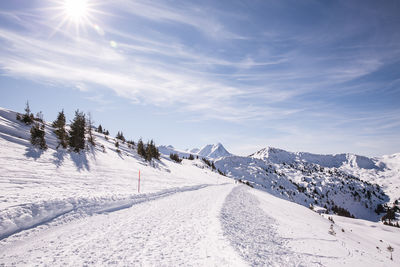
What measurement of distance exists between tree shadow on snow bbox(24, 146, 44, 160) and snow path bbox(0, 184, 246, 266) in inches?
607

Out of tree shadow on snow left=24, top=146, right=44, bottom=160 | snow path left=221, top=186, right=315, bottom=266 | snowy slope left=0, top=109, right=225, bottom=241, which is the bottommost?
snow path left=221, top=186, right=315, bottom=266

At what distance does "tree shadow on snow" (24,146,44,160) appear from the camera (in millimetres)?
18638

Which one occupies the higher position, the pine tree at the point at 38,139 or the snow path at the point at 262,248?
the pine tree at the point at 38,139

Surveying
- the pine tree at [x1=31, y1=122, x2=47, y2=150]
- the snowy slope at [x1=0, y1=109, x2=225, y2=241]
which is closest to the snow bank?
the snowy slope at [x1=0, y1=109, x2=225, y2=241]

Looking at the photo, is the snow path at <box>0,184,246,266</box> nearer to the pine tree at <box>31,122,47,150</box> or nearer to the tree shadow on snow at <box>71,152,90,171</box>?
the tree shadow on snow at <box>71,152,90,171</box>

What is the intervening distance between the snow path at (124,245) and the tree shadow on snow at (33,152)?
1541 centimetres

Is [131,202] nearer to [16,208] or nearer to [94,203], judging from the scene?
[94,203]

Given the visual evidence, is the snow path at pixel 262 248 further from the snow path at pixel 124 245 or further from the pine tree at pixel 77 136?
the pine tree at pixel 77 136

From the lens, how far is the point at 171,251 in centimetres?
584

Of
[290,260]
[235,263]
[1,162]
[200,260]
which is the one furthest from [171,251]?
[1,162]

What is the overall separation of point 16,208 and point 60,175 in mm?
9566

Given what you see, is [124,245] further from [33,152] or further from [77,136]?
[77,136]

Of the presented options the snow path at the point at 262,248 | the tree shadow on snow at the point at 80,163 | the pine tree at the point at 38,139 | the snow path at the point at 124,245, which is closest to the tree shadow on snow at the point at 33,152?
the pine tree at the point at 38,139

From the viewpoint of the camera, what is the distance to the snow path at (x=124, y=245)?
5.20m
